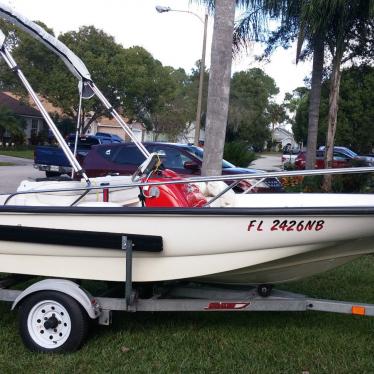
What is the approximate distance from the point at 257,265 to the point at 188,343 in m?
0.95

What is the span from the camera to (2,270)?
465 cm

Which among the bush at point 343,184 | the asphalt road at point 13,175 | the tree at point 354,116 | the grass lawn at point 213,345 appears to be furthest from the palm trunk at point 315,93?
the tree at point 354,116

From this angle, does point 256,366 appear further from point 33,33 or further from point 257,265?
point 33,33

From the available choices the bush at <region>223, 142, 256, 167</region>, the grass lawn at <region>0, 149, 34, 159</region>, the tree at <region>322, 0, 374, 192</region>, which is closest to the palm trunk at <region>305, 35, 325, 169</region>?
the tree at <region>322, 0, 374, 192</region>

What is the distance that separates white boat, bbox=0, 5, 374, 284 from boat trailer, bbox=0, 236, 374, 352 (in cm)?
14

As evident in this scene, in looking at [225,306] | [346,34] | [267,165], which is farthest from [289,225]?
[267,165]

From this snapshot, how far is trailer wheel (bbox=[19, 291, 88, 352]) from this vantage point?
4402 mm

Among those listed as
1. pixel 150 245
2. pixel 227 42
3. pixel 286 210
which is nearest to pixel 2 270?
pixel 150 245

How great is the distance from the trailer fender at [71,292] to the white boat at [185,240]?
77 mm

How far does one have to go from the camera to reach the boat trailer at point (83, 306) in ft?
14.4

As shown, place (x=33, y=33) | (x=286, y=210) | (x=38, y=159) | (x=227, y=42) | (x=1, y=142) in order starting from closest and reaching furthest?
(x=286, y=210)
(x=33, y=33)
(x=227, y=42)
(x=38, y=159)
(x=1, y=142)

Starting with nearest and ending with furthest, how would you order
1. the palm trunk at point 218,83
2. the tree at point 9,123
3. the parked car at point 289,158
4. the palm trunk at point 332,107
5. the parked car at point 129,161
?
the palm trunk at point 218,83 < the parked car at point 129,161 < the palm trunk at point 332,107 < the parked car at point 289,158 < the tree at point 9,123

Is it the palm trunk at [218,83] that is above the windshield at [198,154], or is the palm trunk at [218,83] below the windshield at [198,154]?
above

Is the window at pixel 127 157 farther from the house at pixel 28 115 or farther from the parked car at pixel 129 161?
the house at pixel 28 115
